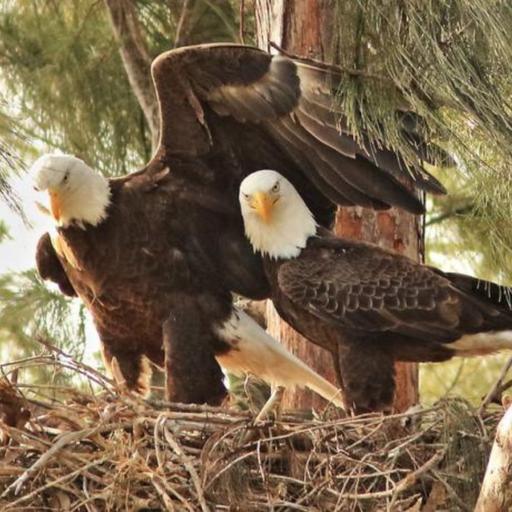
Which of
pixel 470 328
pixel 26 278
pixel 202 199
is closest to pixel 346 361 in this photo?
pixel 470 328

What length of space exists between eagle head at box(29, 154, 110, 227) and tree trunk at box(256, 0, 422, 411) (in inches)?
38.9

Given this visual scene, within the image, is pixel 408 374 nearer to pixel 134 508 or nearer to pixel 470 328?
pixel 470 328

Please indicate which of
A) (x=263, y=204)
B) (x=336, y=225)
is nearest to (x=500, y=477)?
(x=263, y=204)

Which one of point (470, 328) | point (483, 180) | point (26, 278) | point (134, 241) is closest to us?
point (483, 180)

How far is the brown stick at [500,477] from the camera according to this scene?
502 cm

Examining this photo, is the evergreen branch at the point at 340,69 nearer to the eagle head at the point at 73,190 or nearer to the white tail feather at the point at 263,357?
the eagle head at the point at 73,190

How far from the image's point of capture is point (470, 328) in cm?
666

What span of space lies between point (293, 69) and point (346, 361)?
111cm

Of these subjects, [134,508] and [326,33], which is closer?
[134,508]

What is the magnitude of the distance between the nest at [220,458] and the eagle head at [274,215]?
1.04 meters

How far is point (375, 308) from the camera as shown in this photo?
6.68m

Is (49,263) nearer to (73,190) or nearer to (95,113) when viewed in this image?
(73,190)

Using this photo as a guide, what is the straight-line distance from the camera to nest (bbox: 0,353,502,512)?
5.63 meters

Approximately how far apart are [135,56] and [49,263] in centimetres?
169
